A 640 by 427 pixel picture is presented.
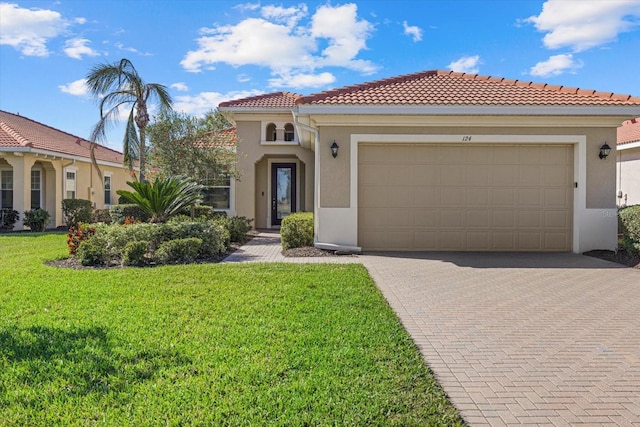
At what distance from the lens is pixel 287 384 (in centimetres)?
368

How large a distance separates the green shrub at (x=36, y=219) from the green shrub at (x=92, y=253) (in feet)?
33.6

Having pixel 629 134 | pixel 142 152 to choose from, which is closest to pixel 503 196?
pixel 629 134

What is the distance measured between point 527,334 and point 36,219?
18.9m

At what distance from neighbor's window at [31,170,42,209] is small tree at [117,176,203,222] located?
10.5 m

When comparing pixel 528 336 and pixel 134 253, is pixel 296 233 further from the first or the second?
pixel 528 336

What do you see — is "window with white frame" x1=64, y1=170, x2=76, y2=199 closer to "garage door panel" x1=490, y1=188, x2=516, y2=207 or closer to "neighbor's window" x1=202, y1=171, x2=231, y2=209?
"neighbor's window" x1=202, y1=171, x2=231, y2=209

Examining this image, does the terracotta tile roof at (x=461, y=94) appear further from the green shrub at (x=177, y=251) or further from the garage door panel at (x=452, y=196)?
the green shrub at (x=177, y=251)

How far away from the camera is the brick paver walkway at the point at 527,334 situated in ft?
11.2

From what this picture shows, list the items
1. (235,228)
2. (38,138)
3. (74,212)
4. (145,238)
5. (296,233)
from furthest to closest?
(38,138), (74,212), (235,228), (296,233), (145,238)

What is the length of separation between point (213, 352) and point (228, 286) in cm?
293

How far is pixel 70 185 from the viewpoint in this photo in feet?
68.7

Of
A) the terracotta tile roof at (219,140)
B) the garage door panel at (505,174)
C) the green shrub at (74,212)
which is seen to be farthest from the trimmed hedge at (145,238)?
the green shrub at (74,212)

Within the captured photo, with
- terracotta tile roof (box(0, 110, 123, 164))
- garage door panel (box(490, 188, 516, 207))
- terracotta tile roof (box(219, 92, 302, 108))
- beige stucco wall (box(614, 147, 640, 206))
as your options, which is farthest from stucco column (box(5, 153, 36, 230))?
beige stucco wall (box(614, 147, 640, 206))

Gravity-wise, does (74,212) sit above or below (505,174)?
below
